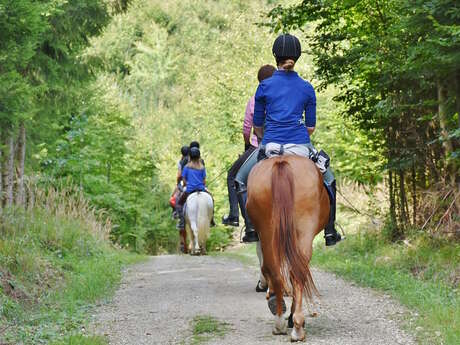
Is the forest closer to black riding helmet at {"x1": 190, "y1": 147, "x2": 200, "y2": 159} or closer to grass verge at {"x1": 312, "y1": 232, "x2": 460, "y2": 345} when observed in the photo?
grass verge at {"x1": 312, "y1": 232, "x2": 460, "y2": 345}

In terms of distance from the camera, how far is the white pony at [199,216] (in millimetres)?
19953

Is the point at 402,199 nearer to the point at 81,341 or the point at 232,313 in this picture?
the point at 232,313

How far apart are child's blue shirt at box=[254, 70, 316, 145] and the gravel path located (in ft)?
5.85

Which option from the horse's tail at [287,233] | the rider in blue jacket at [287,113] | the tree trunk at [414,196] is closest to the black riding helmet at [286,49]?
the rider in blue jacket at [287,113]

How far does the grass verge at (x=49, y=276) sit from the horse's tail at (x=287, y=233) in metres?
1.71

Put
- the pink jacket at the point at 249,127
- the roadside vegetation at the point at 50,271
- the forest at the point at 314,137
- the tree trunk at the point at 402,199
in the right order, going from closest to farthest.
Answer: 1. the roadside vegetation at the point at 50,271
2. the pink jacket at the point at 249,127
3. the forest at the point at 314,137
4. the tree trunk at the point at 402,199

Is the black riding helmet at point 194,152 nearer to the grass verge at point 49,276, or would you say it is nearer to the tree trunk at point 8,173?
the grass verge at point 49,276

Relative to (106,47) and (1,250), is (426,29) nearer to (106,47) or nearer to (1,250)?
(1,250)

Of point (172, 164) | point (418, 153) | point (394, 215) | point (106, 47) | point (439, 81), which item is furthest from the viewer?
point (106, 47)

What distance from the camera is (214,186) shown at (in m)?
36.3

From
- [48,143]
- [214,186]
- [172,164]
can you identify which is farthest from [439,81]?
[172,164]

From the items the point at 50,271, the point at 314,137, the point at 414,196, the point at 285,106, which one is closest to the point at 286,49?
the point at 285,106

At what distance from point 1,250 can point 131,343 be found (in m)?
4.09

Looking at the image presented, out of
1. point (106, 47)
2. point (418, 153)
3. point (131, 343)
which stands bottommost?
point (131, 343)
